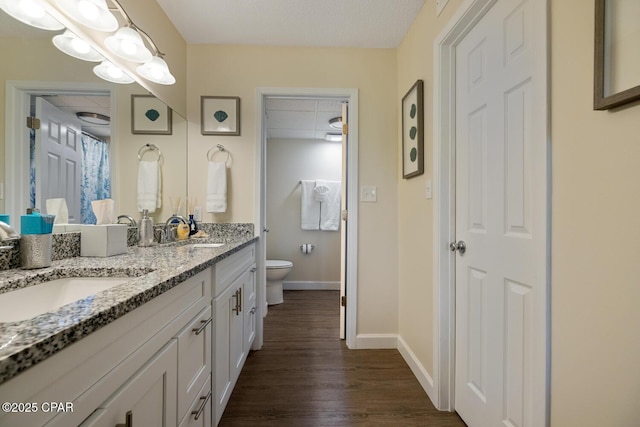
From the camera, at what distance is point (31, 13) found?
39.4 inches

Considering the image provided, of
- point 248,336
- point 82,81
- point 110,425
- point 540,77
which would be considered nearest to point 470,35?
point 540,77

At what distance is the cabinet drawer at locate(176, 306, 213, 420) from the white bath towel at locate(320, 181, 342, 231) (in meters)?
2.73

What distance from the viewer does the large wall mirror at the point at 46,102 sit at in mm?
948

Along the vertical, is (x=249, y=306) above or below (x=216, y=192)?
below

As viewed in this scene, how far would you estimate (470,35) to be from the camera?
1354 mm

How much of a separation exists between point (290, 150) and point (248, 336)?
2614 millimetres

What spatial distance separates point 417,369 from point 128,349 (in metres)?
1.67

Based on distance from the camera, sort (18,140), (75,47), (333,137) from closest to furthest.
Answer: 1. (18,140)
2. (75,47)
3. (333,137)

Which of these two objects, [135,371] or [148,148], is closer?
[135,371]

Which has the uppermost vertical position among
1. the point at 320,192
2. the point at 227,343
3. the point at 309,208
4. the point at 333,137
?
the point at 333,137

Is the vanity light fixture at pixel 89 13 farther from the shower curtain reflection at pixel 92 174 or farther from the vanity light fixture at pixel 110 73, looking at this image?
the shower curtain reflection at pixel 92 174

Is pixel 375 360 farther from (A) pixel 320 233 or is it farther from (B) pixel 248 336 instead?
(A) pixel 320 233

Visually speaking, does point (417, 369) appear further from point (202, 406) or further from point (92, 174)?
point (92, 174)

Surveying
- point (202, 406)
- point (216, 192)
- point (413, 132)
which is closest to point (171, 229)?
point (216, 192)
